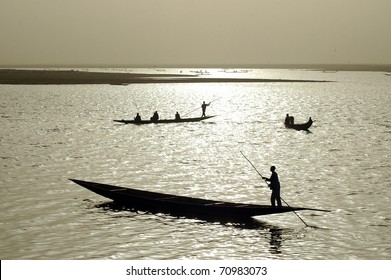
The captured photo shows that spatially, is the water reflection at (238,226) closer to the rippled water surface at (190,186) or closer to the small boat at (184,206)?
the rippled water surface at (190,186)

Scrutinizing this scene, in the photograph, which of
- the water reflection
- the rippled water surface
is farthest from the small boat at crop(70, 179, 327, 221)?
the rippled water surface

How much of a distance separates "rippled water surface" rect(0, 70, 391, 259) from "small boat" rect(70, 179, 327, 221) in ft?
1.83

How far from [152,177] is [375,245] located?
14.4 m

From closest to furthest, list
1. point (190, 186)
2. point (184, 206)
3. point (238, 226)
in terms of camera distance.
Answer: point (238, 226), point (184, 206), point (190, 186)

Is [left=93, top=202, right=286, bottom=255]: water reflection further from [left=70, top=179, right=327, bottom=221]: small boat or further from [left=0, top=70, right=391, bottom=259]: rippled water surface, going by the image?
[left=70, top=179, right=327, bottom=221]: small boat

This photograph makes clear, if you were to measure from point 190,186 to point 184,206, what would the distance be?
20.3 feet

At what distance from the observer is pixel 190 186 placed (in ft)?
93.6

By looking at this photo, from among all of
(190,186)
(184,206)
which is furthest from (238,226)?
(190,186)

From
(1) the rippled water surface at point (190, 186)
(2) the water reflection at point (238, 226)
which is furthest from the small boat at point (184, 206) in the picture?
(1) the rippled water surface at point (190, 186)

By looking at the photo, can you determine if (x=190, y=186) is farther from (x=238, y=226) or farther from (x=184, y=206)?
(x=238, y=226)

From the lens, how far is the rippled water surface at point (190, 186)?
61.8ft

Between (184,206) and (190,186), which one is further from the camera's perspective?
(190,186)

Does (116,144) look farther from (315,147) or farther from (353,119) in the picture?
(353,119)
